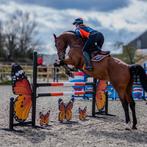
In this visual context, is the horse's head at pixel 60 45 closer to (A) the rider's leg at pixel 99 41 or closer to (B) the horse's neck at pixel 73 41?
(B) the horse's neck at pixel 73 41

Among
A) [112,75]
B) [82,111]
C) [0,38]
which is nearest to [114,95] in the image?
[82,111]

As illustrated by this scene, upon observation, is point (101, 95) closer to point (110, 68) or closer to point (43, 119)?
point (110, 68)

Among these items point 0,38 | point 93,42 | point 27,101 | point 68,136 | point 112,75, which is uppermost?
point 0,38

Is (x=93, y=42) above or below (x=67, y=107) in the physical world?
above

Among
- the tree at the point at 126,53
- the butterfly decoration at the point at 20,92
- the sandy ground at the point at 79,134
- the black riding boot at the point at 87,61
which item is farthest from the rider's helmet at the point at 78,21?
the tree at the point at 126,53

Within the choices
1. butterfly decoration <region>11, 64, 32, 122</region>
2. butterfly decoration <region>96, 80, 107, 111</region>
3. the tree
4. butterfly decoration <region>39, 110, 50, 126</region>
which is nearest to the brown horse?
butterfly decoration <region>11, 64, 32, 122</region>

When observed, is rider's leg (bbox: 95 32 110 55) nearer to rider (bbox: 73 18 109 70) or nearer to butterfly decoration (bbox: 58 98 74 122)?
rider (bbox: 73 18 109 70)

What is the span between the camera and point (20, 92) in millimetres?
9664

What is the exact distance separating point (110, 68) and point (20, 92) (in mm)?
2247

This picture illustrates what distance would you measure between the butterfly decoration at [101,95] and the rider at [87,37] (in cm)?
219

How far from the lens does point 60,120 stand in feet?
35.4

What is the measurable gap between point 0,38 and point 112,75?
58.8 metres

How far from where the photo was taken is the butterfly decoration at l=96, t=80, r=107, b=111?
12.4m

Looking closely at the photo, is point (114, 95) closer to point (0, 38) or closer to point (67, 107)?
point (67, 107)
